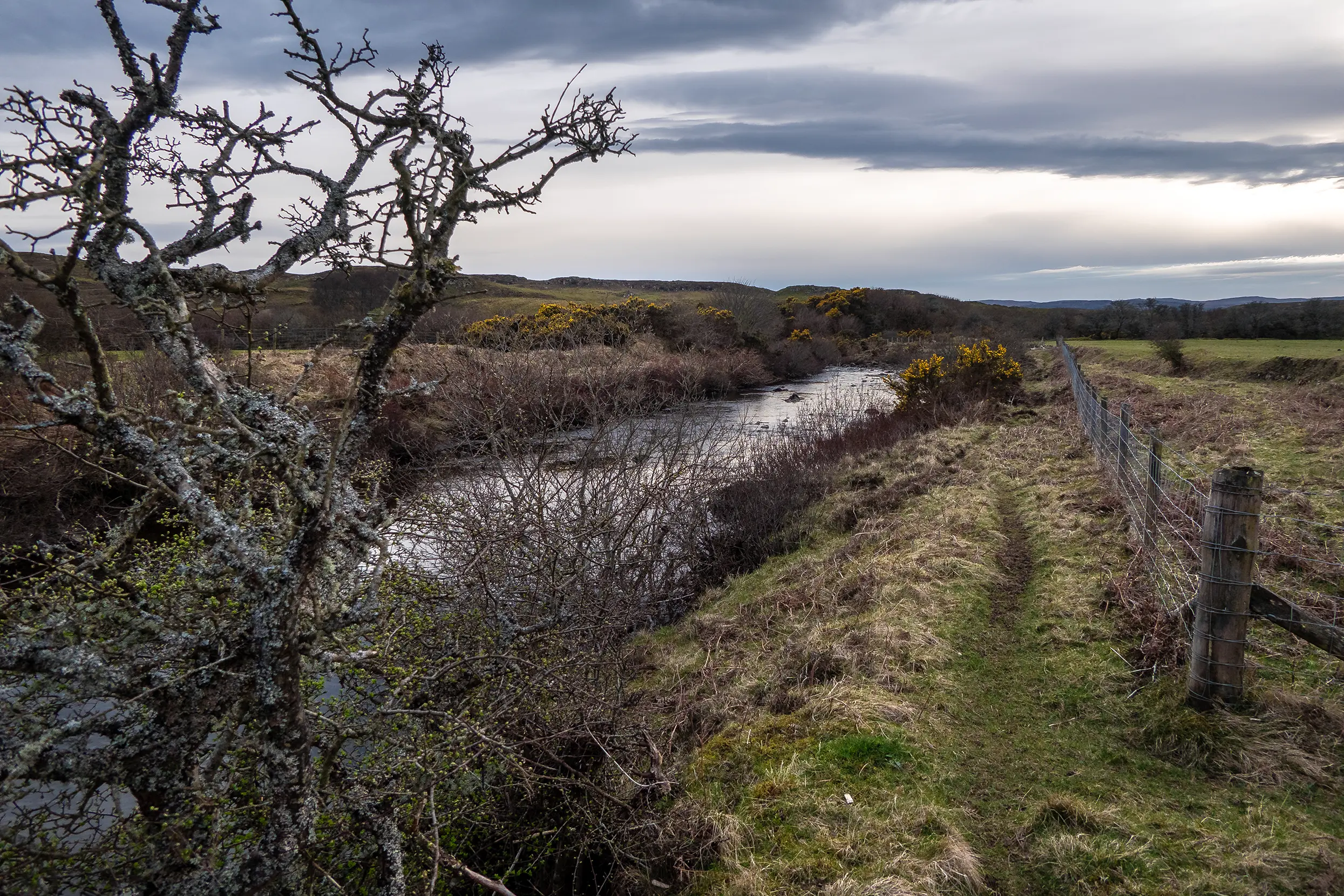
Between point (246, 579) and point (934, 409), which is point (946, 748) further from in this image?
point (934, 409)

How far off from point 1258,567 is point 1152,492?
1.41 meters

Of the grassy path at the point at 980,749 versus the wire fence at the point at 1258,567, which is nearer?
the grassy path at the point at 980,749

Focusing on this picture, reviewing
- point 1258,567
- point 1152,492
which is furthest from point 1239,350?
point 1258,567

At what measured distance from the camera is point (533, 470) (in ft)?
27.1

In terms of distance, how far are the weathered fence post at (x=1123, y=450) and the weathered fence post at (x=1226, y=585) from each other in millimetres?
4431

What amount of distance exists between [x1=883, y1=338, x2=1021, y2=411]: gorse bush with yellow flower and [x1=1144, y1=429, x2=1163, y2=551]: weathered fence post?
40.9ft

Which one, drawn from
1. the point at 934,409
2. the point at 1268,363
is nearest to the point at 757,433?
the point at 934,409

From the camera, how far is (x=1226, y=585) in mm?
4406

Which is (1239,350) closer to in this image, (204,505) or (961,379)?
(961,379)

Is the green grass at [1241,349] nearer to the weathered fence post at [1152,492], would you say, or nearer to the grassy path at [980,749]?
the weathered fence post at [1152,492]

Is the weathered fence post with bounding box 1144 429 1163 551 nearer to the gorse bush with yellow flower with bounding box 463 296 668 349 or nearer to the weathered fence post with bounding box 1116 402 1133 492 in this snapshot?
the weathered fence post with bounding box 1116 402 1133 492

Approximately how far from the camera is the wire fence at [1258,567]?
4.41 meters

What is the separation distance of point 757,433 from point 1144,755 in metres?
13.8

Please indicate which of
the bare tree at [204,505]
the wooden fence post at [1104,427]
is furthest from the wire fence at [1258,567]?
the bare tree at [204,505]
